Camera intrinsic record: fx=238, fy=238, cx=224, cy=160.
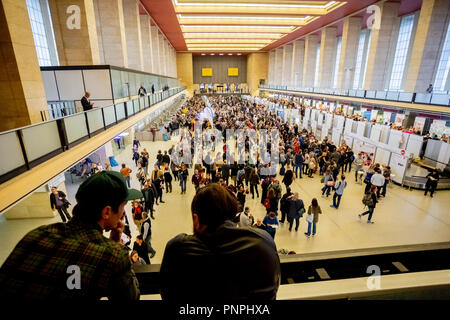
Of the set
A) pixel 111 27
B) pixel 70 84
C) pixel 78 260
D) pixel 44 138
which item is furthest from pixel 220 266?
pixel 111 27

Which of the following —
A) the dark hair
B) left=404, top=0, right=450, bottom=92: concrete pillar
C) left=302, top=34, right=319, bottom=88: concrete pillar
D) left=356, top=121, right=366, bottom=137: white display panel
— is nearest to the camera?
the dark hair

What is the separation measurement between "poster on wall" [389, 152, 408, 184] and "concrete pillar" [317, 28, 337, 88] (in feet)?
84.0

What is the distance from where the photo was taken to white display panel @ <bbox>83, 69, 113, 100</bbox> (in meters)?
10.6

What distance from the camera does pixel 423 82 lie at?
63.5 ft

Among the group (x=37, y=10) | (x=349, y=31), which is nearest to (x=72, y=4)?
(x=37, y=10)

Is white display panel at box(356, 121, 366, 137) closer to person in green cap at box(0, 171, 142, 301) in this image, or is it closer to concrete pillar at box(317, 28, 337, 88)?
person in green cap at box(0, 171, 142, 301)

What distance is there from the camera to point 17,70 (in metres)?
6.50

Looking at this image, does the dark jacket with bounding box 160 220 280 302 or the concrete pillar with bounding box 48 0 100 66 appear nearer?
the dark jacket with bounding box 160 220 280 302

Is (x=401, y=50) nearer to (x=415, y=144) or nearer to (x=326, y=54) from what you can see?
(x=326, y=54)

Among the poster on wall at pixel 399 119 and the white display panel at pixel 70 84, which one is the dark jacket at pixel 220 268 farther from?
the poster on wall at pixel 399 119

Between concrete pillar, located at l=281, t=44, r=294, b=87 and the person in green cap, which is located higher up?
concrete pillar, located at l=281, t=44, r=294, b=87

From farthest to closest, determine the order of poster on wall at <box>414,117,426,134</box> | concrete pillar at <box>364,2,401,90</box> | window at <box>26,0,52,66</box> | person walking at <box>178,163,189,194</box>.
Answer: concrete pillar at <box>364,2,401,90</box> → poster on wall at <box>414,117,426,134</box> → window at <box>26,0,52,66</box> → person walking at <box>178,163,189,194</box>

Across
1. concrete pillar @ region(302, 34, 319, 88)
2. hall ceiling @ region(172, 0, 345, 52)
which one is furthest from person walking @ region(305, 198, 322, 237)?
concrete pillar @ region(302, 34, 319, 88)

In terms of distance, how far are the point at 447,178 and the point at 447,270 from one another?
43.3ft
